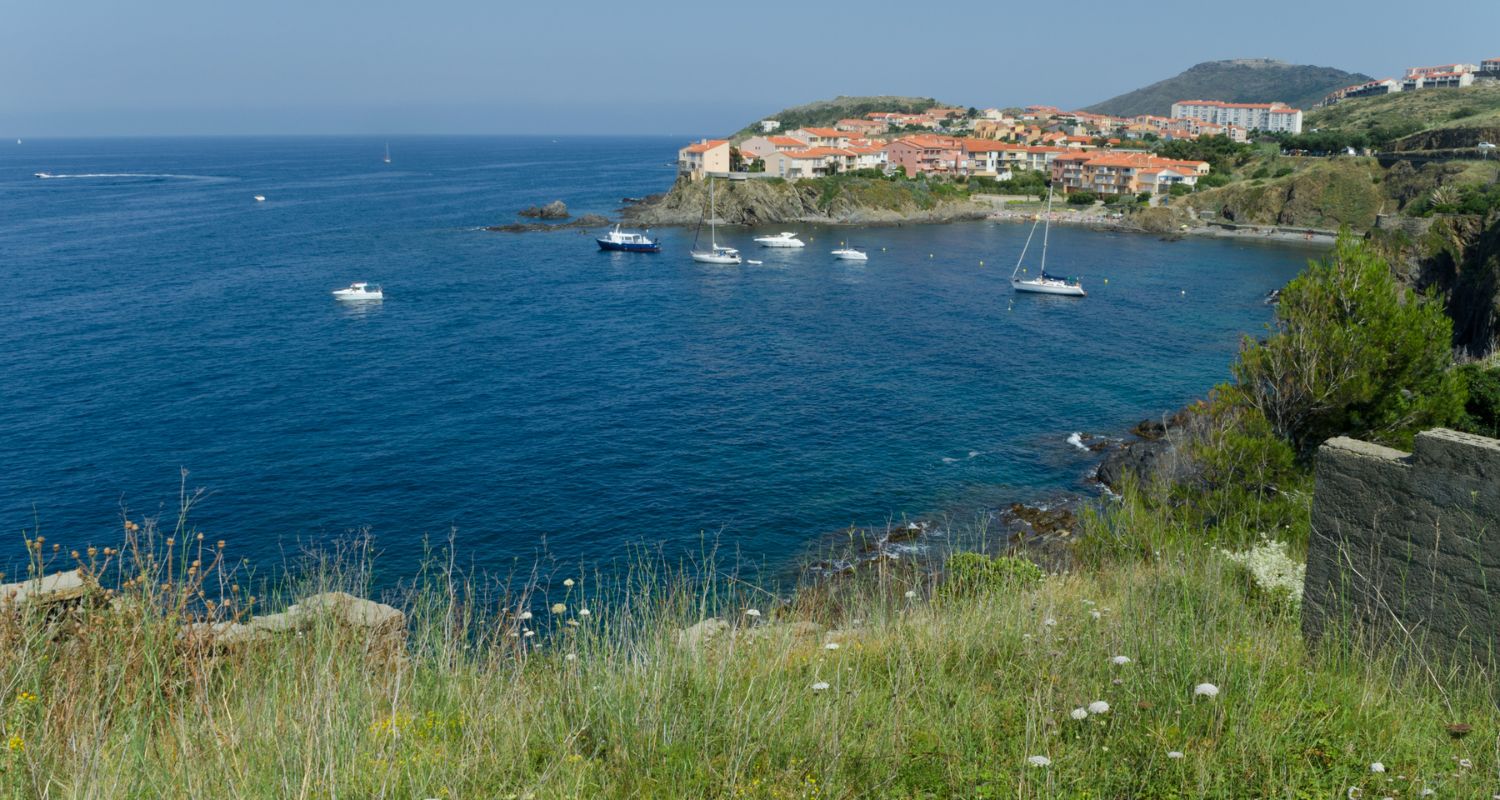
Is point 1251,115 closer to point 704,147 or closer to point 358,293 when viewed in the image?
point 704,147

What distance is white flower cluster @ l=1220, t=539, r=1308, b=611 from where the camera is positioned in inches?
307

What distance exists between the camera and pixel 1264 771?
407 cm

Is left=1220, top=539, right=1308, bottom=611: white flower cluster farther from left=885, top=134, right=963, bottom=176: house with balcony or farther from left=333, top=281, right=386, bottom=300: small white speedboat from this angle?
left=885, top=134, right=963, bottom=176: house with balcony

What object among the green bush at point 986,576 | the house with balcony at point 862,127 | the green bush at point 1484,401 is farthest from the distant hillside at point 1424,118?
the green bush at point 986,576

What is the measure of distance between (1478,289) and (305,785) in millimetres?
44700

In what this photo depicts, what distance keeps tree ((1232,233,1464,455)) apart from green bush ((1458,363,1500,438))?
2.34 m

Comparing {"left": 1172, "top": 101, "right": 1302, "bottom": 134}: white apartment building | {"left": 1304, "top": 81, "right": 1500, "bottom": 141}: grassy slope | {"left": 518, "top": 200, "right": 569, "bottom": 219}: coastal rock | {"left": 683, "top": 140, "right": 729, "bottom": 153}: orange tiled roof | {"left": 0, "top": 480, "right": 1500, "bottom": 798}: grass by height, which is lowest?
{"left": 0, "top": 480, "right": 1500, "bottom": 798}: grass

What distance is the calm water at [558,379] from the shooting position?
2288 cm

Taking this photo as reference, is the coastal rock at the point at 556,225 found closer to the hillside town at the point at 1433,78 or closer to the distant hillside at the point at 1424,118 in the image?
the distant hillside at the point at 1424,118

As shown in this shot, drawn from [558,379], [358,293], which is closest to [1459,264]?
[558,379]

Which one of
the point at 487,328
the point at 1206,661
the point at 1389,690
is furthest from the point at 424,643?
→ the point at 487,328

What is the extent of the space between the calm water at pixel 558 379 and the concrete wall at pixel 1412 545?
47.7 feet

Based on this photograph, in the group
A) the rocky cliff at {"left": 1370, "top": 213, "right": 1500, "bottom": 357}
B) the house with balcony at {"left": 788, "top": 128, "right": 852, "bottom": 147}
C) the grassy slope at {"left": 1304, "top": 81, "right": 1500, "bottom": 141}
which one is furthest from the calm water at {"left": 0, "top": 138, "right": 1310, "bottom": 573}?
the grassy slope at {"left": 1304, "top": 81, "right": 1500, "bottom": 141}

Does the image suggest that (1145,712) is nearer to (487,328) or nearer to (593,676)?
(593,676)
